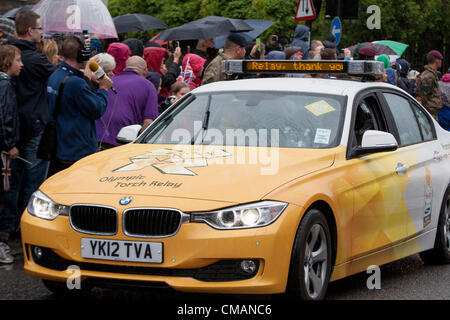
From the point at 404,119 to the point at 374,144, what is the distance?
1.35 meters

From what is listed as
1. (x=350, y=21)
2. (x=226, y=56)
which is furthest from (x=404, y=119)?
(x=350, y=21)

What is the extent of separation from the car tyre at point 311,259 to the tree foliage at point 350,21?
19.6 metres

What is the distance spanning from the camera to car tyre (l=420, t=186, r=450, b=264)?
7.98 m

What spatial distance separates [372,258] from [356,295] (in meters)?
0.34

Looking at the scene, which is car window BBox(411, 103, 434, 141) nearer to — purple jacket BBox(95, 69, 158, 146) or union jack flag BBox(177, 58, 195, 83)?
purple jacket BBox(95, 69, 158, 146)

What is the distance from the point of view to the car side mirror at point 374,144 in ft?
21.3

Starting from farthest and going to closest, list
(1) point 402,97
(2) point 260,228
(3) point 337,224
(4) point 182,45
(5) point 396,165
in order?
(4) point 182,45
(1) point 402,97
(5) point 396,165
(3) point 337,224
(2) point 260,228

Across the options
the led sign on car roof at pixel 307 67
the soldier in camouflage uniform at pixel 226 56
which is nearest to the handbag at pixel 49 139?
the led sign on car roof at pixel 307 67

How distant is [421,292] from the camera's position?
22.4 feet

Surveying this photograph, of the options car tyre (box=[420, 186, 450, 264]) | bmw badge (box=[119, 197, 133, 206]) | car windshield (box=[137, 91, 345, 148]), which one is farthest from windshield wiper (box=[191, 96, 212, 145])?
car tyre (box=[420, 186, 450, 264])

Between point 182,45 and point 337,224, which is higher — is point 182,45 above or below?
below

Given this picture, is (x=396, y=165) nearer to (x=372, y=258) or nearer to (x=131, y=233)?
(x=372, y=258)

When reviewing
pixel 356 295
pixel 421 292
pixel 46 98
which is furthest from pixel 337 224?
pixel 46 98

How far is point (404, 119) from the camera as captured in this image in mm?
7750
